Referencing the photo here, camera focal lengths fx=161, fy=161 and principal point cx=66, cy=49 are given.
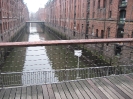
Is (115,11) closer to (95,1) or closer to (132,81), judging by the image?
(95,1)

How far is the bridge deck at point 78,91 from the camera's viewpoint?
2.97 m

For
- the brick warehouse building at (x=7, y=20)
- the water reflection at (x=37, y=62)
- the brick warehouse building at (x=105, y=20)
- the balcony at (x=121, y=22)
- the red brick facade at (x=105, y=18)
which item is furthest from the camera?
the brick warehouse building at (x=7, y=20)

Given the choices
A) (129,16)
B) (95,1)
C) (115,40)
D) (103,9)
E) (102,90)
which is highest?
(95,1)

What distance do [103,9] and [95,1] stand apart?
8.16 feet

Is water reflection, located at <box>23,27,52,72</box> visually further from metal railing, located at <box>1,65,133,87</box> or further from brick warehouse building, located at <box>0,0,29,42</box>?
brick warehouse building, located at <box>0,0,29,42</box>

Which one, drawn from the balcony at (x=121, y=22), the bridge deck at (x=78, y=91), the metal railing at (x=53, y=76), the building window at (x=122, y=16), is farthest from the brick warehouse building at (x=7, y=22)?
the building window at (x=122, y=16)

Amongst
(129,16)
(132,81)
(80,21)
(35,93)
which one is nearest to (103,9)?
(129,16)

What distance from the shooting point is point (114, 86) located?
3441 mm

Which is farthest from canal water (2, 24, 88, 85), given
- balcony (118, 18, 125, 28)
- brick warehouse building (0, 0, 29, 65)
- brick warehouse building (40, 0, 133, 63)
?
balcony (118, 18, 125, 28)

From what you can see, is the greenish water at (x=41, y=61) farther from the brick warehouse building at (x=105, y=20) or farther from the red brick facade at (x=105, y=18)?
the red brick facade at (x=105, y=18)

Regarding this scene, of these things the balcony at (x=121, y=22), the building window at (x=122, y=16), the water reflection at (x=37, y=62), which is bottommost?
the water reflection at (x=37, y=62)

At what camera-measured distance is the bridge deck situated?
2.97 m

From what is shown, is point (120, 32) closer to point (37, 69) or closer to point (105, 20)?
point (105, 20)

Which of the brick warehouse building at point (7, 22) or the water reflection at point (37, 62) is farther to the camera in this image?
the brick warehouse building at point (7, 22)
